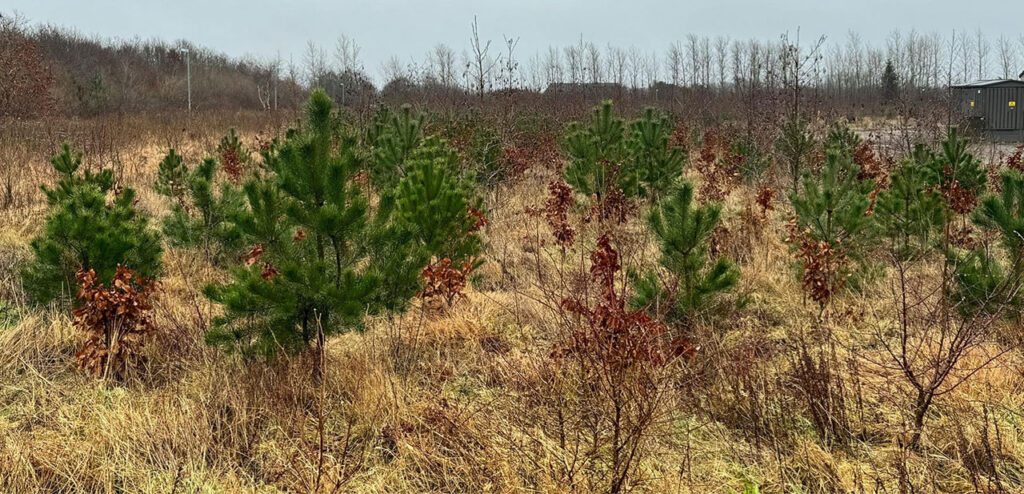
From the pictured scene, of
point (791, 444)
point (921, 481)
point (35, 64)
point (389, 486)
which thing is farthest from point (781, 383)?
point (35, 64)

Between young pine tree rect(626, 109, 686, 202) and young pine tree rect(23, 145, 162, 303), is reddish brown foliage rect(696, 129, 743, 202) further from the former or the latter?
young pine tree rect(23, 145, 162, 303)

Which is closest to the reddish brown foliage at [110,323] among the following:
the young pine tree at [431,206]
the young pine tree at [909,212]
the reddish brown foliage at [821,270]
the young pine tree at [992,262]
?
the young pine tree at [431,206]

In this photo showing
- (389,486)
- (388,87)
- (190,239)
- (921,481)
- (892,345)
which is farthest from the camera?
(388,87)

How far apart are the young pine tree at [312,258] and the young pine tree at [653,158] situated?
19.1 feet

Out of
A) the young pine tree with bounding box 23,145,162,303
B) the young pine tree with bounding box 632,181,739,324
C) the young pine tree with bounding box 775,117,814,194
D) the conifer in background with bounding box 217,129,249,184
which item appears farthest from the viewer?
the conifer in background with bounding box 217,129,249,184

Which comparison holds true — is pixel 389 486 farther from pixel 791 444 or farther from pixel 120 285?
pixel 120 285

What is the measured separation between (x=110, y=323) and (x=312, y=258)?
1.23 m

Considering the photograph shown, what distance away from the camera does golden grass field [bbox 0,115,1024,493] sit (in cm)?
265

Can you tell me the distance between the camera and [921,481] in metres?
2.46

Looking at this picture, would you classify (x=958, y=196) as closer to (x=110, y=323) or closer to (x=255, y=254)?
(x=255, y=254)

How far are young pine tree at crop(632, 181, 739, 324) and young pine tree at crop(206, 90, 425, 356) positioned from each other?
157 centimetres

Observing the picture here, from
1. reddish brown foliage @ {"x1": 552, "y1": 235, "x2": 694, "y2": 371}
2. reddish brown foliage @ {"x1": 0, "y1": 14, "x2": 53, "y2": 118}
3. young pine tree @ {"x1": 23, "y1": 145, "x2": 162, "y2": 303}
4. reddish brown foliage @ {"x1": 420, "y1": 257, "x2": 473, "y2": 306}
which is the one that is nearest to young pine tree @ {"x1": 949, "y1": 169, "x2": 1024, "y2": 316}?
reddish brown foliage @ {"x1": 552, "y1": 235, "x2": 694, "y2": 371}

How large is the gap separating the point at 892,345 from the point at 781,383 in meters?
1.46

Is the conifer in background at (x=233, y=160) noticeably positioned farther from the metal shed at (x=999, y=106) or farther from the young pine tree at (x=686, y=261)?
the metal shed at (x=999, y=106)
